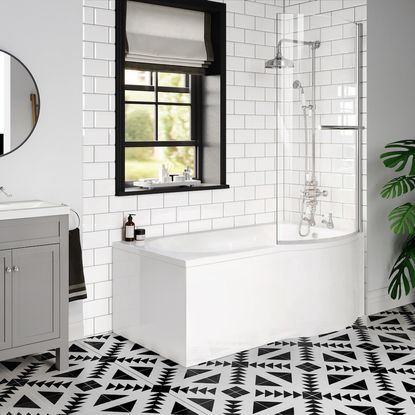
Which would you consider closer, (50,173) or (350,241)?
(50,173)

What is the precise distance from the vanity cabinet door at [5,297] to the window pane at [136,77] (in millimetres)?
1892

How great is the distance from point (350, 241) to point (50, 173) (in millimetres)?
2255

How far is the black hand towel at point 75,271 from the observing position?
168 inches

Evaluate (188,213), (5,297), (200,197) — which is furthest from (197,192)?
(5,297)

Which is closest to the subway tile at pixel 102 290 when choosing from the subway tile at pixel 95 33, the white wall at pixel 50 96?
the white wall at pixel 50 96

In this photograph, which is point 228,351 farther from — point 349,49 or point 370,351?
point 349,49

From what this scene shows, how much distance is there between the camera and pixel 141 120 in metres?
5.22

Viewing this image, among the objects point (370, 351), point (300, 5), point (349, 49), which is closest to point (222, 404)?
point (370, 351)

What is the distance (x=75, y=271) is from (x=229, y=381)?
1273 mm

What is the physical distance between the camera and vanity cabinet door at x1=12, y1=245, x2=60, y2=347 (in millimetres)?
3756

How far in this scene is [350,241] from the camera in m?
4.87

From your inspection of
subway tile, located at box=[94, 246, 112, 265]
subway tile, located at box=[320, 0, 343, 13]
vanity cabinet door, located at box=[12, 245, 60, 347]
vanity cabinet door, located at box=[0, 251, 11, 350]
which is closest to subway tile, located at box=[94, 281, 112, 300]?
subway tile, located at box=[94, 246, 112, 265]

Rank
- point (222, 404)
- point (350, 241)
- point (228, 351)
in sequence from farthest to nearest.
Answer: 1. point (350, 241)
2. point (228, 351)
3. point (222, 404)

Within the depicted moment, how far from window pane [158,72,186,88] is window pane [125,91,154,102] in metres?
0.20
